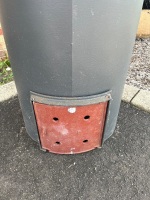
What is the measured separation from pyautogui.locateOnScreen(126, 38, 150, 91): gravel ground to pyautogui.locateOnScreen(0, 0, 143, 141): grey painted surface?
1.06 m

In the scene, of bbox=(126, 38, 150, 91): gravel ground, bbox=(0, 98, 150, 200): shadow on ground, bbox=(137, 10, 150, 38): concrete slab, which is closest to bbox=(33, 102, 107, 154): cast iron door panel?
bbox=(0, 98, 150, 200): shadow on ground

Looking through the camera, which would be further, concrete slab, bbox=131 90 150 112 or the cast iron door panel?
concrete slab, bbox=131 90 150 112

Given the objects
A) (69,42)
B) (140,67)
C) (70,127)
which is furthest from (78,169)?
(140,67)

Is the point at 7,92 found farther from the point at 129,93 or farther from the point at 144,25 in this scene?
the point at 144,25

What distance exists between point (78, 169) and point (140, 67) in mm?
1411

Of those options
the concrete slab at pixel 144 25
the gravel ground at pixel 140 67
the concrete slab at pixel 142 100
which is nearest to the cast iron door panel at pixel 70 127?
the concrete slab at pixel 142 100

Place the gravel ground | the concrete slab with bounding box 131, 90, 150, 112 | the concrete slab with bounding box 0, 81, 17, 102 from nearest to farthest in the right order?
the concrete slab with bounding box 131, 90, 150, 112 → the concrete slab with bounding box 0, 81, 17, 102 → the gravel ground

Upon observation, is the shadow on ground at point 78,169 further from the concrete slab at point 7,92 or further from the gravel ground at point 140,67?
the gravel ground at point 140,67

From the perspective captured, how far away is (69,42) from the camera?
1.15 metres

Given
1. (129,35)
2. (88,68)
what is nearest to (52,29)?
(88,68)

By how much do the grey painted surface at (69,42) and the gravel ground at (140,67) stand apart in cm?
106

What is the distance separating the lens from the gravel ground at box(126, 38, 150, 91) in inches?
97.4

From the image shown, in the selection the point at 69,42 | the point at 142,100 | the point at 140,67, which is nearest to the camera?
the point at 69,42

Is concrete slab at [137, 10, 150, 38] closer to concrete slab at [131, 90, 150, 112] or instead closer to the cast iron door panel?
concrete slab at [131, 90, 150, 112]
